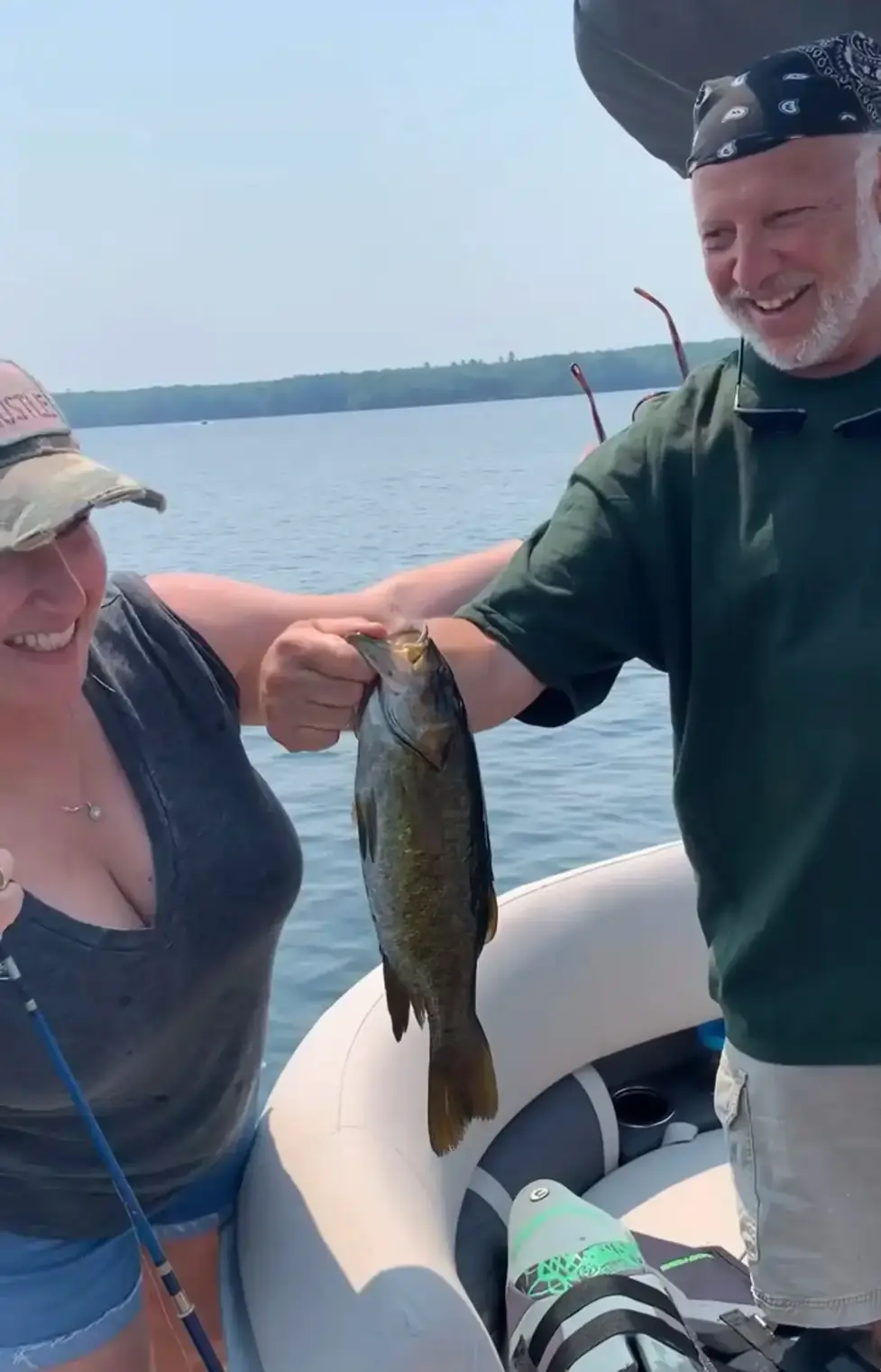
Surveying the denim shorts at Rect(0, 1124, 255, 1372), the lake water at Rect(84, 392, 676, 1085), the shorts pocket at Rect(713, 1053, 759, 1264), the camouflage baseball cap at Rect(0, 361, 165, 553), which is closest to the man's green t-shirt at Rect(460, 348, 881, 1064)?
the shorts pocket at Rect(713, 1053, 759, 1264)

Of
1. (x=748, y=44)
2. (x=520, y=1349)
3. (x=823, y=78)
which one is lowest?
(x=520, y=1349)

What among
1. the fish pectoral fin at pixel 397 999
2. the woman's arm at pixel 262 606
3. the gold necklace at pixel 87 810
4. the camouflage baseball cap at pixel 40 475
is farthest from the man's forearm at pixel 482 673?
the gold necklace at pixel 87 810

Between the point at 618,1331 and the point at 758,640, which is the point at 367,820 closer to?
the point at 758,640

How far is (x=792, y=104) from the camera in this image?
2.00 m

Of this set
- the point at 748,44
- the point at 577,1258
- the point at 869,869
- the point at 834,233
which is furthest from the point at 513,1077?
the point at 748,44

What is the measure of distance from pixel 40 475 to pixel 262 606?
518 mm

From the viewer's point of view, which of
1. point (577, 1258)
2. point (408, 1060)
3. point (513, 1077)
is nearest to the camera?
point (577, 1258)

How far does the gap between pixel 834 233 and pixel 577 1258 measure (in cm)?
195

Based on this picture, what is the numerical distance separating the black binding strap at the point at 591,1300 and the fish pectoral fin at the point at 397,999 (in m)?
0.94

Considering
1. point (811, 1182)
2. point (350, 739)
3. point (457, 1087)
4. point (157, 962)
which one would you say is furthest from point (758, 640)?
point (350, 739)

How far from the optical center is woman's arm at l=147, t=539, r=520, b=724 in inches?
91.4

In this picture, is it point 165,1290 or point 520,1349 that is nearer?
point 165,1290

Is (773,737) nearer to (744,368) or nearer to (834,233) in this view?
(744,368)

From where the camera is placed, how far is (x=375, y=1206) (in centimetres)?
243
